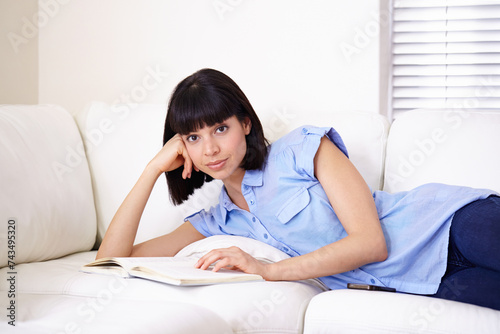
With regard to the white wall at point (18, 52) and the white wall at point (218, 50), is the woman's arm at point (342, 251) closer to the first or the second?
the white wall at point (218, 50)

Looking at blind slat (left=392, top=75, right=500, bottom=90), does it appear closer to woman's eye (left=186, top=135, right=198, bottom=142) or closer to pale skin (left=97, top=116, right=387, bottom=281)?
pale skin (left=97, top=116, right=387, bottom=281)

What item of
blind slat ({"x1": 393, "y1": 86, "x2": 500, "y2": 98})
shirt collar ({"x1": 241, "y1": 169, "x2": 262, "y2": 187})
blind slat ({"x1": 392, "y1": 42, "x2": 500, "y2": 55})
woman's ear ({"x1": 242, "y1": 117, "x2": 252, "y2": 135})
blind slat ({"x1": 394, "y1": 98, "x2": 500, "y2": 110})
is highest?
blind slat ({"x1": 392, "y1": 42, "x2": 500, "y2": 55})

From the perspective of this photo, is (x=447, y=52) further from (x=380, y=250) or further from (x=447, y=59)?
(x=380, y=250)

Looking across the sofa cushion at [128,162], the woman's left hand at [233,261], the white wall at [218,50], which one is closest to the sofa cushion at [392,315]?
the woman's left hand at [233,261]

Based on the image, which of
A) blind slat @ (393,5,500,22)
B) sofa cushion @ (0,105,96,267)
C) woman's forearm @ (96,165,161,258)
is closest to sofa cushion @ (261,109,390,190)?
woman's forearm @ (96,165,161,258)

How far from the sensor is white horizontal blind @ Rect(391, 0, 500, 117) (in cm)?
246

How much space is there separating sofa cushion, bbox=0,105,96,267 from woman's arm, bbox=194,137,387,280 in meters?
0.56

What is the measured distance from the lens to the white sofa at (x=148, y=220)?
109 centimetres

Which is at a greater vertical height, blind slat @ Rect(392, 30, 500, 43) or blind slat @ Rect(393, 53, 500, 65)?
blind slat @ Rect(392, 30, 500, 43)

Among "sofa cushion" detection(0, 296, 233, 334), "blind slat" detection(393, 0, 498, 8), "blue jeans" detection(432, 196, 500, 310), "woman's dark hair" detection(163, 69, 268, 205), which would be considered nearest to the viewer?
"sofa cushion" detection(0, 296, 233, 334)

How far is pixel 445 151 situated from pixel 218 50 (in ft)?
3.74

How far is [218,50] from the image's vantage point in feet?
8.05

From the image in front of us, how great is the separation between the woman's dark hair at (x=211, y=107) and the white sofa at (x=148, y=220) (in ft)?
0.86

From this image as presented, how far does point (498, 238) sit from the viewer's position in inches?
48.5
